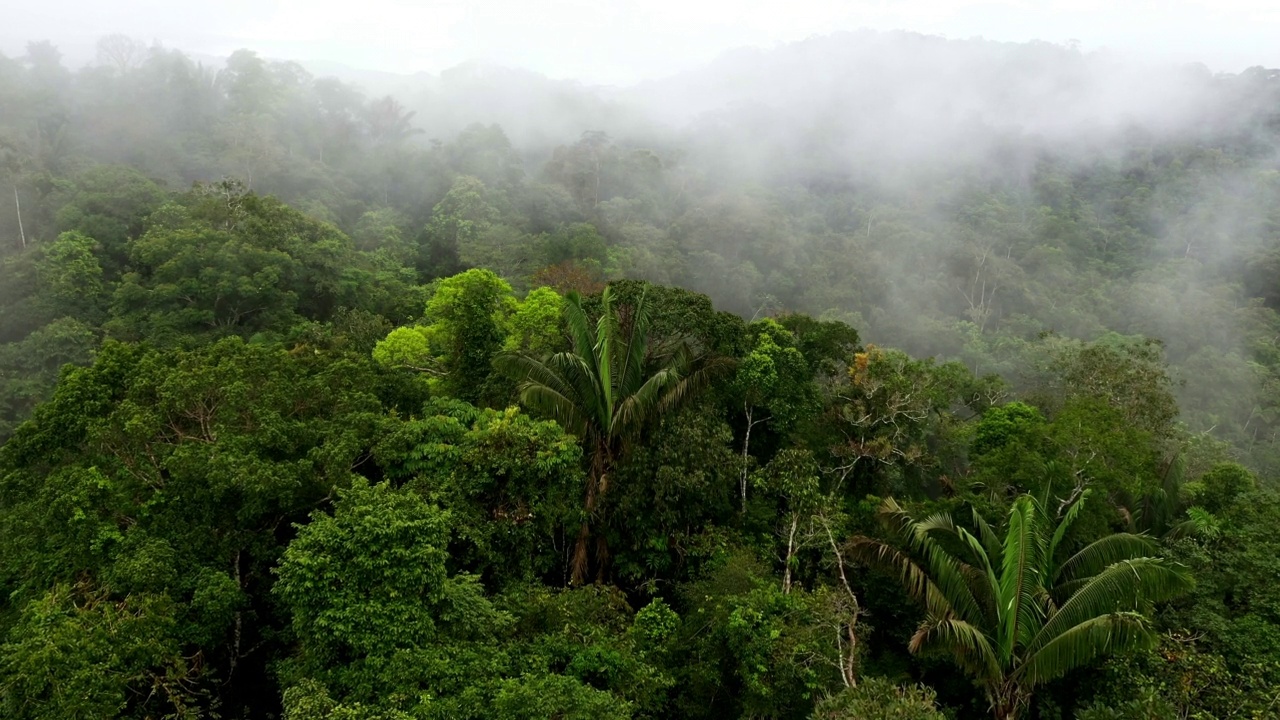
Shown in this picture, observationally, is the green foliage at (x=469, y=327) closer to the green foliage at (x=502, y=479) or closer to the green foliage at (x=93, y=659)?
the green foliage at (x=502, y=479)

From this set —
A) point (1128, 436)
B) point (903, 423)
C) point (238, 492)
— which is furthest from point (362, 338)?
point (1128, 436)

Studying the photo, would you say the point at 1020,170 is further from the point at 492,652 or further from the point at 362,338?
the point at 492,652

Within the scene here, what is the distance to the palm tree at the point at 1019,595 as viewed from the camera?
758 centimetres

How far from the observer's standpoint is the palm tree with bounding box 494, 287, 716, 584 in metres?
11.1

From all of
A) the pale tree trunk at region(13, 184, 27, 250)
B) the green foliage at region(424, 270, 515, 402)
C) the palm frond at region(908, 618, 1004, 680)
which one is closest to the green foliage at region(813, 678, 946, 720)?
the palm frond at region(908, 618, 1004, 680)

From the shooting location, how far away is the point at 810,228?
5681 centimetres

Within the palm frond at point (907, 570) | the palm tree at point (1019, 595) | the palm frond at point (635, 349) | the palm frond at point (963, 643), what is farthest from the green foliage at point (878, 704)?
the palm frond at point (635, 349)

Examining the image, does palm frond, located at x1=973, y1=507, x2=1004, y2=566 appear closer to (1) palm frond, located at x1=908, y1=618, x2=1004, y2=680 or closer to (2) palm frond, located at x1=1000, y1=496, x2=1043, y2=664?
(2) palm frond, located at x1=1000, y1=496, x2=1043, y2=664

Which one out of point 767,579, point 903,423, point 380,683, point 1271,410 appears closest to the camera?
point 380,683

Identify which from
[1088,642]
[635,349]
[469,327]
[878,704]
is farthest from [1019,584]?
[469,327]

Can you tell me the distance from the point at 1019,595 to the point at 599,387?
21.4 ft

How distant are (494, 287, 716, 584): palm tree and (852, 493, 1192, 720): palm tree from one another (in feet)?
13.0

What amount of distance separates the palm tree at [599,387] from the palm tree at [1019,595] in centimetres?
395

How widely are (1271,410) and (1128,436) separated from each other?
28350mm
